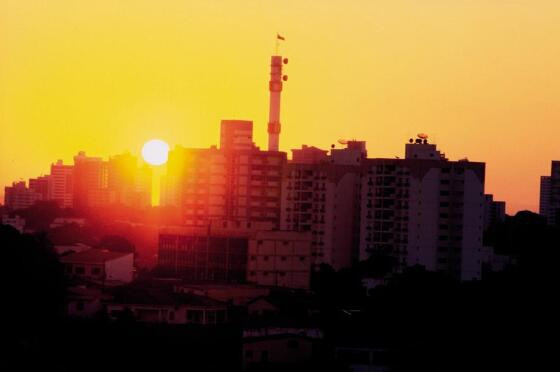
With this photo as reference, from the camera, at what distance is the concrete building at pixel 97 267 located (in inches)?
1731

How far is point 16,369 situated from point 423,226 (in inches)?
1123

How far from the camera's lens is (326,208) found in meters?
59.5

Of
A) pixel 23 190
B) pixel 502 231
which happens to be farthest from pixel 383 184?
pixel 23 190

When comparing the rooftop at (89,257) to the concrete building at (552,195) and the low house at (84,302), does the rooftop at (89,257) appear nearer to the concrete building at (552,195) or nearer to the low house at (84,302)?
the low house at (84,302)

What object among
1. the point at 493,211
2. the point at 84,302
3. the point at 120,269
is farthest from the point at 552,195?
the point at 84,302

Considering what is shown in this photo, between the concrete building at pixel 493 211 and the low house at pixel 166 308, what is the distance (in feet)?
142

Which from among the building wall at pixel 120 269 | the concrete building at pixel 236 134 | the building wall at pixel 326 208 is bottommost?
the building wall at pixel 120 269

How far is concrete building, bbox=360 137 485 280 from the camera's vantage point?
54.4 meters

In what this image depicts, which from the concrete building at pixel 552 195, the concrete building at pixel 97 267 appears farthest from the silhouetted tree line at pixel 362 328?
the concrete building at pixel 552 195

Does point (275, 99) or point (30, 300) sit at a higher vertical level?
point (275, 99)

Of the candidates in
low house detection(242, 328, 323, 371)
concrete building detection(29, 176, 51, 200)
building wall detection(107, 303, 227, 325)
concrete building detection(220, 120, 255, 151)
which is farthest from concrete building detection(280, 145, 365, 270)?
concrete building detection(29, 176, 51, 200)

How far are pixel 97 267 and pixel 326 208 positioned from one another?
16.8m

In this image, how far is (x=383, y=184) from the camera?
55.8m

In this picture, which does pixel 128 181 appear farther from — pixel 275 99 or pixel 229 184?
pixel 229 184
